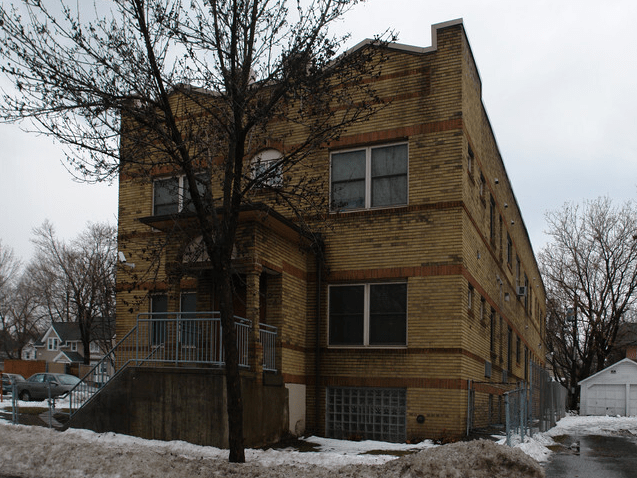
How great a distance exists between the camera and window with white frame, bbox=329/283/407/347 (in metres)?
15.8

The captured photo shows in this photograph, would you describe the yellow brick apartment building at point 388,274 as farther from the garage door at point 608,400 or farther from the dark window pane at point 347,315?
the garage door at point 608,400

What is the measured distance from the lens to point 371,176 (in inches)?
649

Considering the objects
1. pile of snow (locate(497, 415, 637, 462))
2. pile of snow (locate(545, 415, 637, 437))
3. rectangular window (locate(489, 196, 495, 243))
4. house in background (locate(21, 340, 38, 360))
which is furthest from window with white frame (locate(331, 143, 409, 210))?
house in background (locate(21, 340, 38, 360))

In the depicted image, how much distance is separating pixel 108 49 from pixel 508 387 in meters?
16.7

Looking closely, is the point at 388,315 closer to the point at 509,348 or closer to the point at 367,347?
the point at 367,347

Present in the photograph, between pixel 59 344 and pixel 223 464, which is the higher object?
pixel 223 464

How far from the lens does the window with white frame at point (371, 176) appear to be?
16234 mm

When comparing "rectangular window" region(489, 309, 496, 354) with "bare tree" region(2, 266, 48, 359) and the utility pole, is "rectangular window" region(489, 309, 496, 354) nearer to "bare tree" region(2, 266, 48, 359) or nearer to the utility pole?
the utility pole

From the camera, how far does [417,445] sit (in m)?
14.2

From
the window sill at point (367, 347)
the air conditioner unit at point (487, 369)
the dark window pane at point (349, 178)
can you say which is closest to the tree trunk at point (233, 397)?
the window sill at point (367, 347)

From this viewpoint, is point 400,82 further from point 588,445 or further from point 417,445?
point 588,445

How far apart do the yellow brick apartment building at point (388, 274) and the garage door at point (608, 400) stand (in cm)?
2622

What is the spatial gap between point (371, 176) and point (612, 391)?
98.4ft

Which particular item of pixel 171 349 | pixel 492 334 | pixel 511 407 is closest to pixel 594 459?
pixel 511 407
